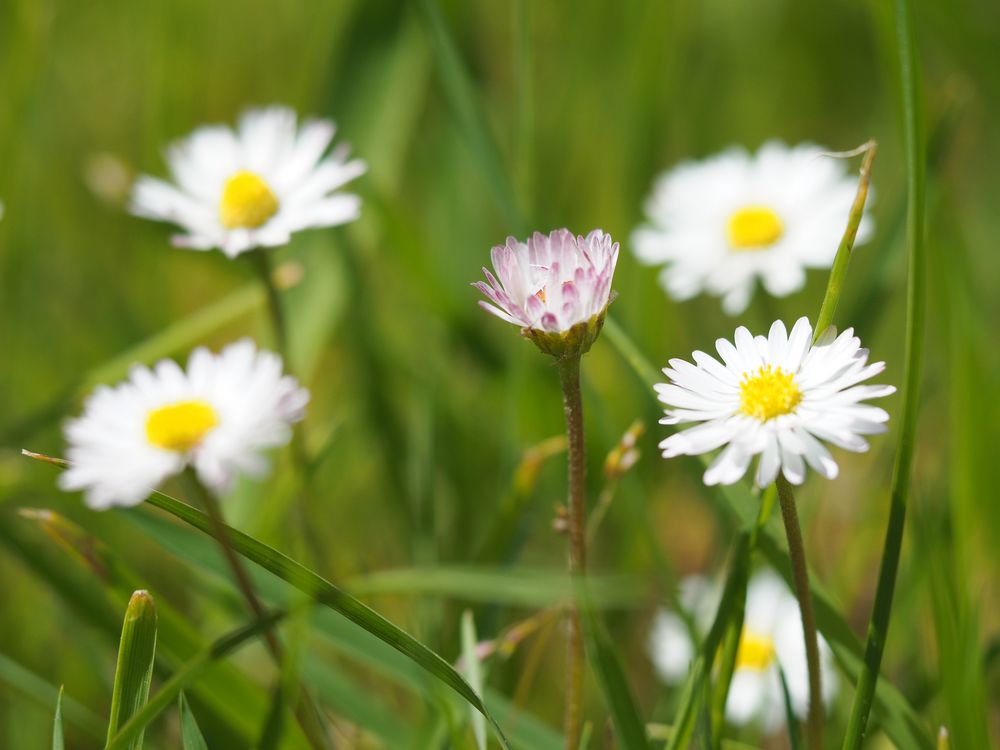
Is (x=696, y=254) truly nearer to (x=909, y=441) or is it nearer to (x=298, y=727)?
(x=909, y=441)

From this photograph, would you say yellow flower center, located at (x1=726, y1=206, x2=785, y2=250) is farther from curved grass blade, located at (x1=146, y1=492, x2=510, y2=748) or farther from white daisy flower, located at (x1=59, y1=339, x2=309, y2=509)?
curved grass blade, located at (x1=146, y1=492, x2=510, y2=748)

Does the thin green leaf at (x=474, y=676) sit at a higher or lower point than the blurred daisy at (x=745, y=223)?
lower

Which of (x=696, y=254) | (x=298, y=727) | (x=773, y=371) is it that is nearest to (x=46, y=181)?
(x=696, y=254)

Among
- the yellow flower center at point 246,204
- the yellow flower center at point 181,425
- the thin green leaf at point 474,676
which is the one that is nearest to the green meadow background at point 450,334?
the thin green leaf at point 474,676

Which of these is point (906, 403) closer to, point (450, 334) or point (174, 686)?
point (174, 686)

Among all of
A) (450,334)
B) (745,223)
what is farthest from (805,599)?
(450,334)

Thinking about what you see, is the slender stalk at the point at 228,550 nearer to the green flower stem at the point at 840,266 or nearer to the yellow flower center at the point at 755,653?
the green flower stem at the point at 840,266
